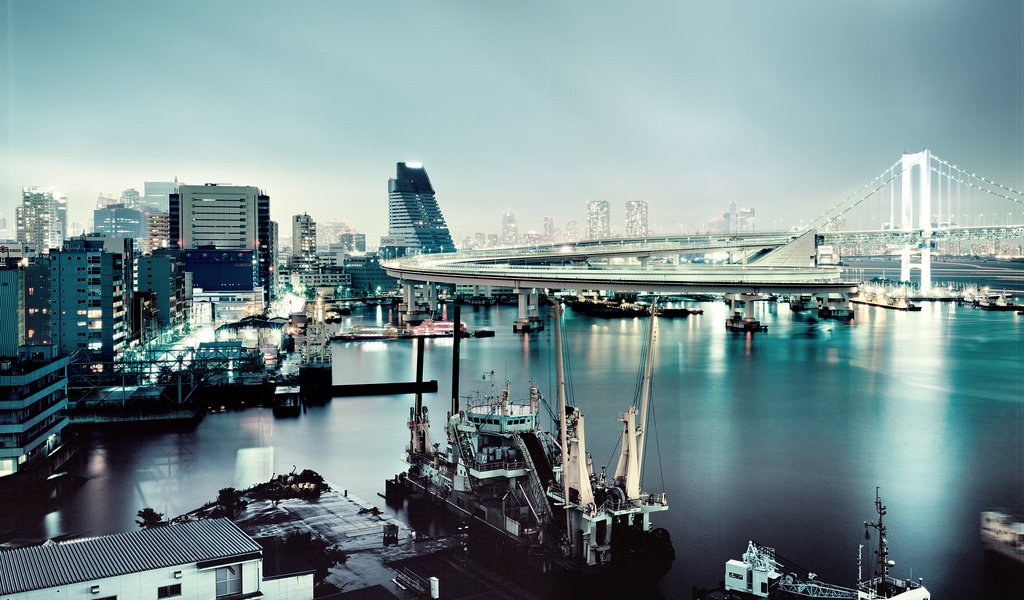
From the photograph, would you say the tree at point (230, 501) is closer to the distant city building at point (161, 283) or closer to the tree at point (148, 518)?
the tree at point (148, 518)

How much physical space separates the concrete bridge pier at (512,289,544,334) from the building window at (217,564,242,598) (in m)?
11.3

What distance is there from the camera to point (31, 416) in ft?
17.5

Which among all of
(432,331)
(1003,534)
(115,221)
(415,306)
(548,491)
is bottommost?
(1003,534)

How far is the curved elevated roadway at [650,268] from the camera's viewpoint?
13172 millimetres

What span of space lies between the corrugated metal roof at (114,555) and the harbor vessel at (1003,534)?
3680 millimetres

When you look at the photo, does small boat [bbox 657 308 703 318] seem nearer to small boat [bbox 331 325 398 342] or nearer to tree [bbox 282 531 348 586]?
small boat [bbox 331 325 398 342]

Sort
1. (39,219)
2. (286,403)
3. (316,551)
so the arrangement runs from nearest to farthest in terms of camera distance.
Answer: (316,551) < (286,403) < (39,219)

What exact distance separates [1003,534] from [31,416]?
19.4 ft

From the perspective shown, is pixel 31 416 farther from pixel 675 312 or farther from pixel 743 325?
pixel 675 312

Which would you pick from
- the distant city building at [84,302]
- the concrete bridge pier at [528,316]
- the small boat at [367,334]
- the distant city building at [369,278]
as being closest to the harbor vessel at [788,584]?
the distant city building at [84,302]

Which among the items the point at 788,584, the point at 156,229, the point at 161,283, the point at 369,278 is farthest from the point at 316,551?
the point at 156,229

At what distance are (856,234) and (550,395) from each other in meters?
12.1

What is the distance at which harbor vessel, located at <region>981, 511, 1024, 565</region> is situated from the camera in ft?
13.5

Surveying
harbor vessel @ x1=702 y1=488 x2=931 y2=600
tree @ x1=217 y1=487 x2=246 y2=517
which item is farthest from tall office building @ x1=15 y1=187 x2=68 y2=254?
harbor vessel @ x1=702 y1=488 x2=931 y2=600
